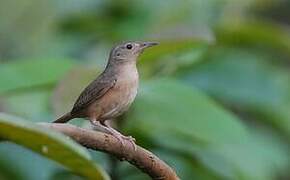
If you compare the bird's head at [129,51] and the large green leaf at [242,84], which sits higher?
the bird's head at [129,51]

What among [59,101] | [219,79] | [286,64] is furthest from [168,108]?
[286,64]

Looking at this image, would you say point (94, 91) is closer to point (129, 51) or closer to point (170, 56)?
point (129, 51)

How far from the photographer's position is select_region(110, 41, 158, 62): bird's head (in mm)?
3139

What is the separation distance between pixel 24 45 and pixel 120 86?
8.75 feet

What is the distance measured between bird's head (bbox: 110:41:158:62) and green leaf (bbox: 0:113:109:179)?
5.84 ft

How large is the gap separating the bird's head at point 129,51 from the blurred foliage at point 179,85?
7cm

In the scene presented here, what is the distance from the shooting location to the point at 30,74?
3.00m

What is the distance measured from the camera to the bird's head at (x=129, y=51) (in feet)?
10.3

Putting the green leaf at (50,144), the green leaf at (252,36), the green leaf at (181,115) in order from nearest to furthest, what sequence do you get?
the green leaf at (50,144) < the green leaf at (181,115) < the green leaf at (252,36)

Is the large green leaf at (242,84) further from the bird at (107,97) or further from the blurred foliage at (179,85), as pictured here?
the bird at (107,97)

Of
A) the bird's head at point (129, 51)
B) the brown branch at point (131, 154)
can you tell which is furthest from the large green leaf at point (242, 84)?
the brown branch at point (131, 154)

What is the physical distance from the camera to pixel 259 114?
12.1 feet

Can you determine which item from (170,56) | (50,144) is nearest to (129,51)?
Answer: (170,56)

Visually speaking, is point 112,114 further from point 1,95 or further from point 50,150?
point 50,150
